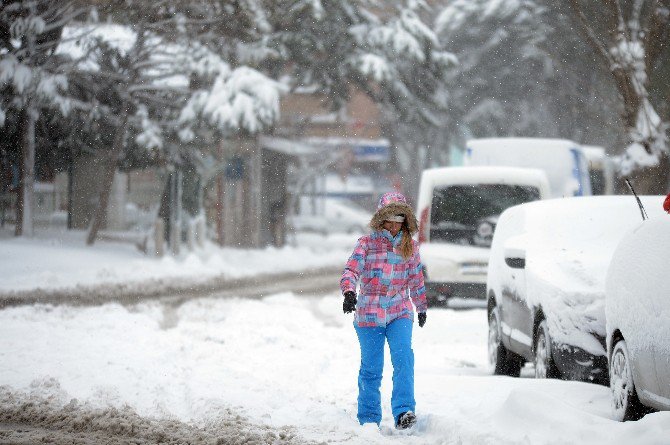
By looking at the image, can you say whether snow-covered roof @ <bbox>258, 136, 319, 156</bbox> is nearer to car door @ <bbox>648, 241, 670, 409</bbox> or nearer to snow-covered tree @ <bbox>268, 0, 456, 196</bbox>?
snow-covered tree @ <bbox>268, 0, 456, 196</bbox>

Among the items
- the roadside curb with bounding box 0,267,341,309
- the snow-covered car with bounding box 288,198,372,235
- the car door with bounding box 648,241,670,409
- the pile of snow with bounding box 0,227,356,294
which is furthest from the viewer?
the snow-covered car with bounding box 288,198,372,235

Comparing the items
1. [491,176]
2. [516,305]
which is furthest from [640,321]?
[491,176]

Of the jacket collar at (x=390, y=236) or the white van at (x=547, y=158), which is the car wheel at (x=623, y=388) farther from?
the white van at (x=547, y=158)

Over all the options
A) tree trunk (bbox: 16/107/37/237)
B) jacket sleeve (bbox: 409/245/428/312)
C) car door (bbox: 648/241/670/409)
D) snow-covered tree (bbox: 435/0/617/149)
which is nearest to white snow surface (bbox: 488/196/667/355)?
car door (bbox: 648/241/670/409)

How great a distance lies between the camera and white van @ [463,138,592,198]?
2098 cm

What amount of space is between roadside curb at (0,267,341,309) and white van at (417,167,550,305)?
4.10 m

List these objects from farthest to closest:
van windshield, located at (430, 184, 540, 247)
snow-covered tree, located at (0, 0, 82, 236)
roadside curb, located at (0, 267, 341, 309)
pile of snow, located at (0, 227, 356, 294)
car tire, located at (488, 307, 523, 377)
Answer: snow-covered tree, located at (0, 0, 82, 236)
pile of snow, located at (0, 227, 356, 294)
roadside curb, located at (0, 267, 341, 309)
van windshield, located at (430, 184, 540, 247)
car tire, located at (488, 307, 523, 377)

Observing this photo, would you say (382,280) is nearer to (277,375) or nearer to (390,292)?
(390,292)

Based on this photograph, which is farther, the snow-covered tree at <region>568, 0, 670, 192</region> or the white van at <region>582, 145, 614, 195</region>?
the white van at <region>582, 145, 614, 195</region>

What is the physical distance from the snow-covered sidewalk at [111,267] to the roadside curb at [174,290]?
1.0 inches

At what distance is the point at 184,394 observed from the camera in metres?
8.88

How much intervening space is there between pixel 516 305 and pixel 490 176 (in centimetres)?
603

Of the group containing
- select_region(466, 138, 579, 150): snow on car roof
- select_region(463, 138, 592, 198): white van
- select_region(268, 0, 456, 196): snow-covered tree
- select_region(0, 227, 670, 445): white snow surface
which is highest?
select_region(268, 0, 456, 196): snow-covered tree

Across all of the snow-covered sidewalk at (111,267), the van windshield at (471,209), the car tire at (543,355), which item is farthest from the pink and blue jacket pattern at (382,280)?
the snow-covered sidewalk at (111,267)
